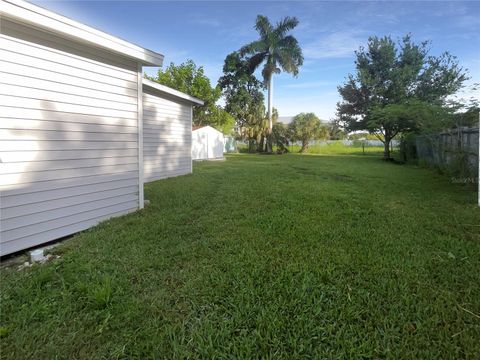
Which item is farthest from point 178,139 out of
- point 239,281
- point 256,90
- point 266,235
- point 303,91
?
point 256,90

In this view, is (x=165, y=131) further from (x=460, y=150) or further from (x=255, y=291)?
(x=460, y=150)

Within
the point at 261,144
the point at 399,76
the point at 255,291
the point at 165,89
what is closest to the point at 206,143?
the point at 261,144

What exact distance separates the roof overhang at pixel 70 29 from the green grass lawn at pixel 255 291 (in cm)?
247

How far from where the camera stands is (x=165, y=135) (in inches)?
326

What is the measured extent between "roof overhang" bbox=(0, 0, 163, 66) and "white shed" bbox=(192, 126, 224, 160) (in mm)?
13049

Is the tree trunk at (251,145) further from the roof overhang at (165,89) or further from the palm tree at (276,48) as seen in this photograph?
the roof overhang at (165,89)

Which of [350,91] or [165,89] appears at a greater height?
[350,91]

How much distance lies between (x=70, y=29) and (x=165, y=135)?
16.8ft

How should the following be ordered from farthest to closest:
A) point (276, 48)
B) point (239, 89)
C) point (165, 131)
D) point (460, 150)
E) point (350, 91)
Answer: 1. point (239, 89)
2. point (276, 48)
3. point (350, 91)
4. point (165, 131)
5. point (460, 150)

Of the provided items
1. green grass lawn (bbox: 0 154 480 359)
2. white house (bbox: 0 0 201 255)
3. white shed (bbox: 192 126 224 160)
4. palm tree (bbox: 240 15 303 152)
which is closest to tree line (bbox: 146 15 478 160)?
palm tree (bbox: 240 15 303 152)

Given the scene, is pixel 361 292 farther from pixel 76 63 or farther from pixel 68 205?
pixel 76 63

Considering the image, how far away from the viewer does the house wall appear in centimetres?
287

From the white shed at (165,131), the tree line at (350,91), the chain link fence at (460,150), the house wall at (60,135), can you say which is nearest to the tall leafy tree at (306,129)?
the tree line at (350,91)

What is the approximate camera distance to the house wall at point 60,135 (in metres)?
2.87
